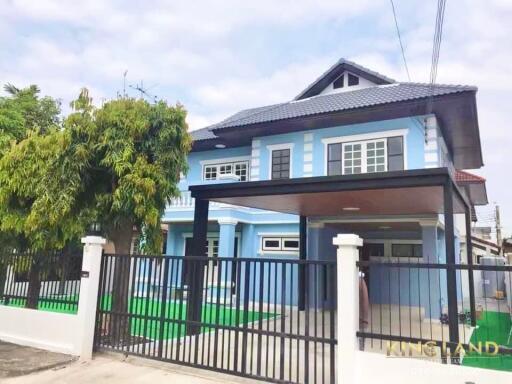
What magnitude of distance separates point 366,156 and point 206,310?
7.34m

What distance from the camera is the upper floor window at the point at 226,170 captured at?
14930 millimetres

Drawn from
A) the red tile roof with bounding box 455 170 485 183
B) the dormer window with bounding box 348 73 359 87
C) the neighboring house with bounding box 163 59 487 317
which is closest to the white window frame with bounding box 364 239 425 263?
the neighboring house with bounding box 163 59 487 317

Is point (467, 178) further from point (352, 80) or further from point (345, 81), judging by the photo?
point (345, 81)

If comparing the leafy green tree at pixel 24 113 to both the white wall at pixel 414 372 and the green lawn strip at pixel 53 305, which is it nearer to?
the green lawn strip at pixel 53 305

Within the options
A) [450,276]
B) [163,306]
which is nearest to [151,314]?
[163,306]

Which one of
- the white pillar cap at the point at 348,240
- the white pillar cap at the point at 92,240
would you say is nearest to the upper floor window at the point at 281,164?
the white pillar cap at the point at 92,240

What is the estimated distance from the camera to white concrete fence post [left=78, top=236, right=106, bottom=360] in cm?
621

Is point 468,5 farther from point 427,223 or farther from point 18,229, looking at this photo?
point 18,229

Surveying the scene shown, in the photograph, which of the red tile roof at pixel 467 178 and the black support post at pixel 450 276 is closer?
the black support post at pixel 450 276

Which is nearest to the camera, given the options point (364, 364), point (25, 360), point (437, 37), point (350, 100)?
point (364, 364)

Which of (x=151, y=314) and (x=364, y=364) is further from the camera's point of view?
(x=151, y=314)

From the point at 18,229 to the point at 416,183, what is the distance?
708 cm

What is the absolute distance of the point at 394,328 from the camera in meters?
9.06

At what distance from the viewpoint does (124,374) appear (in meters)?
5.39
